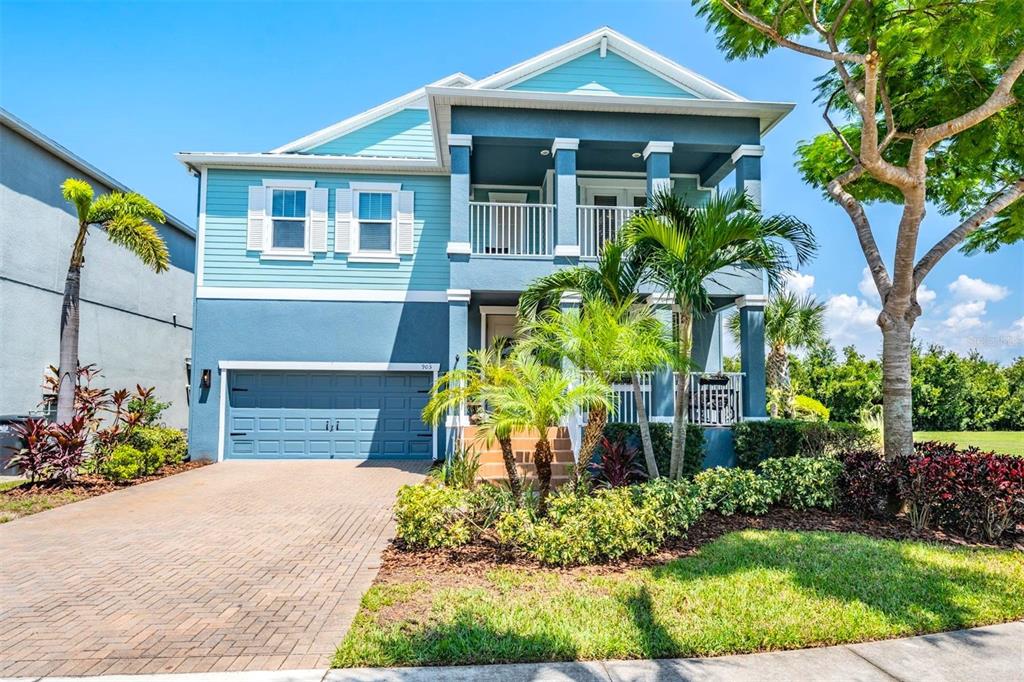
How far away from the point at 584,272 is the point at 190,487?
8.15 m

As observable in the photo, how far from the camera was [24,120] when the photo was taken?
41.5 ft

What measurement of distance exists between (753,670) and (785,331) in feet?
45.7

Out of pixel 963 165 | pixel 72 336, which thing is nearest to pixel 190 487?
pixel 72 336

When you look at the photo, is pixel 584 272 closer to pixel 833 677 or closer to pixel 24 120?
pixel 833 677

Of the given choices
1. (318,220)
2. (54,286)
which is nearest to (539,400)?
(318,220)

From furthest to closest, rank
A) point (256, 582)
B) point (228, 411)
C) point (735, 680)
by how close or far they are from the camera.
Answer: point (228, 411) → point (256, 582) → point (735, 680)

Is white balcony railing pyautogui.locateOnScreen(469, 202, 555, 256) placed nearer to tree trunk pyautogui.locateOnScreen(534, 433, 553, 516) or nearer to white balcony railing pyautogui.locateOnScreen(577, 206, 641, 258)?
white balcony railing pyautogui.locateOnScreen(577, 206, 641, 258)

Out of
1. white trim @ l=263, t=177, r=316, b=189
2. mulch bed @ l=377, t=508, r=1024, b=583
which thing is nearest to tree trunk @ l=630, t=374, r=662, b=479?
mulch bed @ l=377, t=508, r=1024, b=583

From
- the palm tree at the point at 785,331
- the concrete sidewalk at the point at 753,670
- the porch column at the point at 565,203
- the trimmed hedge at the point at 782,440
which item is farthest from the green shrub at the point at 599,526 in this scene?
the palm tree at the point at 785,331

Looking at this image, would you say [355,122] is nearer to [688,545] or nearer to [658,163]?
[658,163]

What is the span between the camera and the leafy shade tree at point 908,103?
7.57m

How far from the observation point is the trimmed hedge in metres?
10.8

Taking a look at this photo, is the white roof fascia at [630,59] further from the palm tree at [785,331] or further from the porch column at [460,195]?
the palm tree at [785,331]

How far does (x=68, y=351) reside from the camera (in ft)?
34.6
